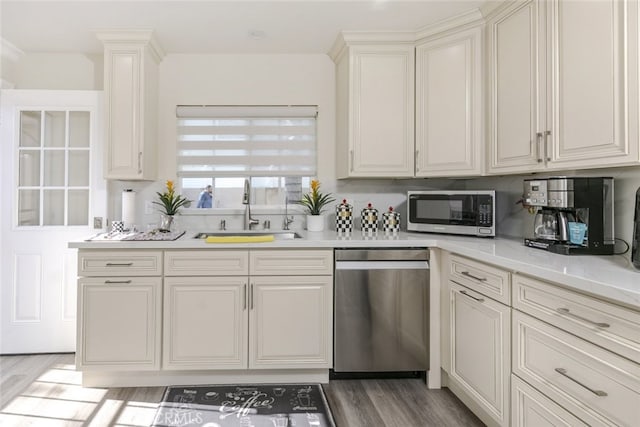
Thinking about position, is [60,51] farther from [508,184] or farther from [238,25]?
[508,184]

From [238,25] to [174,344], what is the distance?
2.14m

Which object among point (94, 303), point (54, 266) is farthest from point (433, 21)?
point (54, 266)

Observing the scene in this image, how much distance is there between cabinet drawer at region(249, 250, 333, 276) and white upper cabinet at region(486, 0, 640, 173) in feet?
3.97

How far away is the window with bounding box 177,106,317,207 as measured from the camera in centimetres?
305

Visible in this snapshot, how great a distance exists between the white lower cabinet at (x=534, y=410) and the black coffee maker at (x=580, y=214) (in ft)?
2.14

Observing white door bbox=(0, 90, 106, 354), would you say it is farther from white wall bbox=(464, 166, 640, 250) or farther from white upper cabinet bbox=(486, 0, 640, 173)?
white wall bbox=(464, 166, 640, 250)

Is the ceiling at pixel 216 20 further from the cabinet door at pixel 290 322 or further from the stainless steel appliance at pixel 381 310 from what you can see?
the cabinet door at pixel 290 322

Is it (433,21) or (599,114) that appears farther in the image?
(433,21)

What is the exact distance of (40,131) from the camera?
2918 millimetres

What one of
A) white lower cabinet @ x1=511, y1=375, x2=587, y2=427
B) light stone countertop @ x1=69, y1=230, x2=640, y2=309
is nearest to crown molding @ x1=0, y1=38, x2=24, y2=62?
light stone countertop @ x1=69, y1=230, x2=640, y2=309

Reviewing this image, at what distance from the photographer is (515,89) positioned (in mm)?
2135

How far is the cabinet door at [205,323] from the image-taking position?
231 centimetres

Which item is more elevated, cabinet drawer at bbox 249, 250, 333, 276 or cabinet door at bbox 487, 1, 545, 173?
cabinet door at bbox 487, 1, 545, 173

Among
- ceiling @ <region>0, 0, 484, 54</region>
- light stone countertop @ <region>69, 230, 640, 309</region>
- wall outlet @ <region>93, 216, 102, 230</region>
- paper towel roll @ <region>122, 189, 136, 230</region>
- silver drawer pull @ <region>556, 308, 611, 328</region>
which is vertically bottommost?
silver drawer pull @ <region>556, 308, 611, 328</region>
